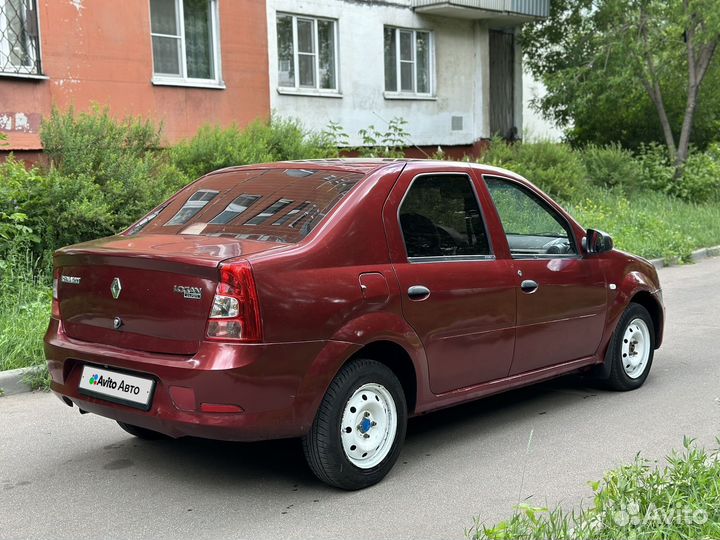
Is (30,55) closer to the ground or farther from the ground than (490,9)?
closer to the ground

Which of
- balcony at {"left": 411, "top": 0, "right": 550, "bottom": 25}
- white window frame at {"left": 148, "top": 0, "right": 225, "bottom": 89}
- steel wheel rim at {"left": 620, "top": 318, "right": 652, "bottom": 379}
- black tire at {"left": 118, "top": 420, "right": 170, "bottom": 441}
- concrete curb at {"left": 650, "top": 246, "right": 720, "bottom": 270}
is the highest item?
balcony at {"left": 411, "top": 0, "right": 550, "bottom": 25}

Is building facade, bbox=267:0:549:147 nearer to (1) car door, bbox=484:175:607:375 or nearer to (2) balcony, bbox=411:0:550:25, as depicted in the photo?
(2) balcony, bbox=411:0:550:25

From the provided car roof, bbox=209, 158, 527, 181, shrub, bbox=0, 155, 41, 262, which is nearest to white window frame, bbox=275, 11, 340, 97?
shrub, bbox=0, 155, 41, 262

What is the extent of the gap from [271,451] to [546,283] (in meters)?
2.01

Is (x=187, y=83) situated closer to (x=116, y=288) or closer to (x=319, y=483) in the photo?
(x=116, y=288)

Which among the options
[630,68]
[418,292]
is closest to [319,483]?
[418,292]

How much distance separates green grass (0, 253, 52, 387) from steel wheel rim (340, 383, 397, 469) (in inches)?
130

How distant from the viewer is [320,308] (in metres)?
4.40

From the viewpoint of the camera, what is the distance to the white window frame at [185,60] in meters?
15.2

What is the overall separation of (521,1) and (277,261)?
1909 centimetres

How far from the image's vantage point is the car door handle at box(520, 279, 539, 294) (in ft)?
18.3

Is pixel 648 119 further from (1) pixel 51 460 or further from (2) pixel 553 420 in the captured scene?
(1) pixel 51 460

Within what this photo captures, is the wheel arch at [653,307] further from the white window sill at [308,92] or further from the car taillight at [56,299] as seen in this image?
the white window sill at [308,92]

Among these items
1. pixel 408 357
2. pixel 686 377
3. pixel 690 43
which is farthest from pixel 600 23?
pixel 408 357
